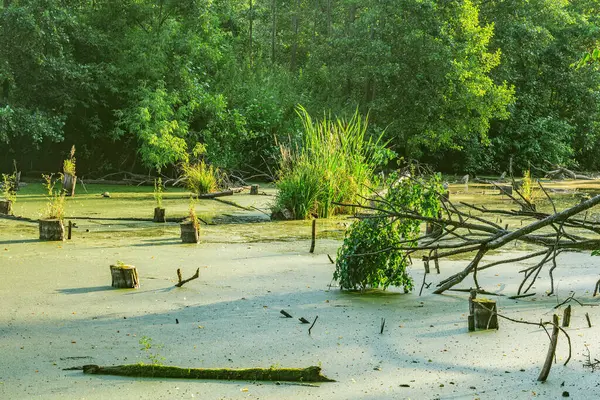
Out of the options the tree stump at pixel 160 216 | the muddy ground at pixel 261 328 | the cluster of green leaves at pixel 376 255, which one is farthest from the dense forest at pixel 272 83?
the cluster of green leaves at pixel 376 255

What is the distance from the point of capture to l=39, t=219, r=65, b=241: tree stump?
1064 centimetres

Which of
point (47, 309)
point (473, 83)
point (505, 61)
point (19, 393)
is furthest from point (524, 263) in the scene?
point (505, 61)

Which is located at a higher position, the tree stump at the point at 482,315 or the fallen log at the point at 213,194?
the fallen log at the point at 213,194

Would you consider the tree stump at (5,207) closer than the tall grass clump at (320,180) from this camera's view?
Yes

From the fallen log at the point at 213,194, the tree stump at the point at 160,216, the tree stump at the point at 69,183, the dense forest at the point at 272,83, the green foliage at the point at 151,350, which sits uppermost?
the dense forest at the point at 272,83

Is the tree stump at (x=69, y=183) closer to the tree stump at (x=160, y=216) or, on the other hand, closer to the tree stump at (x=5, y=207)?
the tree stump at (x=5, y=207)

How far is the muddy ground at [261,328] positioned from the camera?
482 cm

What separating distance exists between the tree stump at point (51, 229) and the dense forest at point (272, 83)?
6.93 metres

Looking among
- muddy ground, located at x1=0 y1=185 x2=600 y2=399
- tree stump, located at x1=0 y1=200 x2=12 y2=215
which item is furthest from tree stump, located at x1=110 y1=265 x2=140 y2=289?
tree stump, located at x1=0 y1=200 x2=12 y2=215

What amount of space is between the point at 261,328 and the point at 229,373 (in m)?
1.30

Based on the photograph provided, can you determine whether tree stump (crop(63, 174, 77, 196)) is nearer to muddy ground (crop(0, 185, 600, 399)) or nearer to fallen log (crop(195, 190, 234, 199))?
fallen log (crop(195, 190, 234, 199))

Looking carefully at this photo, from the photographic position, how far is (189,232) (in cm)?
1074

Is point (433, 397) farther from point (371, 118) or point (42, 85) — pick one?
point (371, 118)

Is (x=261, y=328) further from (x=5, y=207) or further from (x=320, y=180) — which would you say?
(x=5, y=207)
